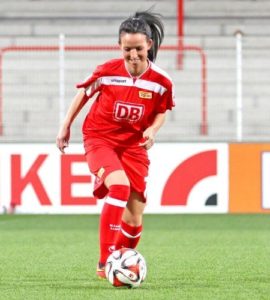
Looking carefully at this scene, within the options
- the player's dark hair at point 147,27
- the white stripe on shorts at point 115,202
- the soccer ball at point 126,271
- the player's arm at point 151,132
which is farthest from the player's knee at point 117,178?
the player's dark hair at point 147,27

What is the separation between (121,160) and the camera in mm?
7324

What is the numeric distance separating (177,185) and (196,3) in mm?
4266

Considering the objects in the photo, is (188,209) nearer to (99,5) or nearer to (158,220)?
(158,220)

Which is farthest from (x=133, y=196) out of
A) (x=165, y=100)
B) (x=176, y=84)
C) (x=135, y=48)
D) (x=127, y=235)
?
(x=176, y=84)

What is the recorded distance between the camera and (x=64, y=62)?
1499 cm

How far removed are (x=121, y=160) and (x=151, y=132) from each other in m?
0.40

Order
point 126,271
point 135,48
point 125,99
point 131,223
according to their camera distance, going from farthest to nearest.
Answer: point 131,223
point 125,99
point 135,48
point 126,271

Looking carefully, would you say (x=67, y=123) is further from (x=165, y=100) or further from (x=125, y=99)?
(x=165, y=100)

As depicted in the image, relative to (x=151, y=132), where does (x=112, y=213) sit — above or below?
below

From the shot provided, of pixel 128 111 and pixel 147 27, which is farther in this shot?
pixel 128 111

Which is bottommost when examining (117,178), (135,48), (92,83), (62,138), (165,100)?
(117,178)

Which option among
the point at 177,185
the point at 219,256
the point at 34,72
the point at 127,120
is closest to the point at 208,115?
the point at 177,185

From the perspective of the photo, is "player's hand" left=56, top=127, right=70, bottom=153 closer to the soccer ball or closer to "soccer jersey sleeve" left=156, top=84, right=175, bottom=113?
"soccer jersey sleeve" left=156, top=84, right=175, bottom=113

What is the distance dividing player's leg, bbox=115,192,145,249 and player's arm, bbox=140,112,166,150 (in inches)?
17.0
